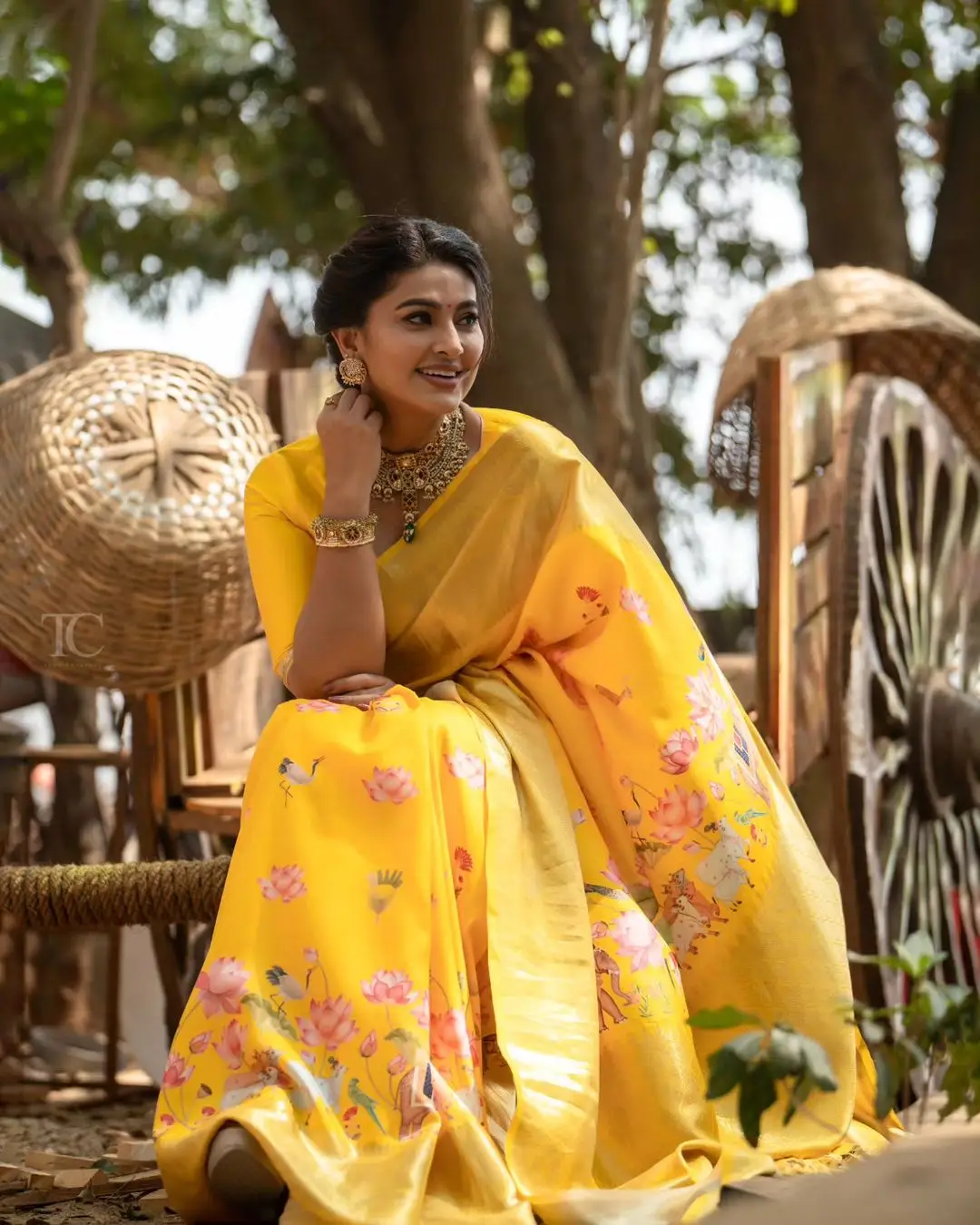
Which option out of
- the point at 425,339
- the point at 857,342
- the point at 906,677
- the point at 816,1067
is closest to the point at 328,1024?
the point at 816,1067

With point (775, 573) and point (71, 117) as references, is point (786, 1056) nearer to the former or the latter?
point (775, 573)

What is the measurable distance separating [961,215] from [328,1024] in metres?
4.62

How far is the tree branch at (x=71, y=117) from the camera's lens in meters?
4.52

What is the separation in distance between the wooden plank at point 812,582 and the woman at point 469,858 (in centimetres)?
88

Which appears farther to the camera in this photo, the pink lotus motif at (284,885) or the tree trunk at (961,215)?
the tree trunk at (961,215)

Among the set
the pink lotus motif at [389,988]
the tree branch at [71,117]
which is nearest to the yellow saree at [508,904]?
the pink lotus motif at [389,988]

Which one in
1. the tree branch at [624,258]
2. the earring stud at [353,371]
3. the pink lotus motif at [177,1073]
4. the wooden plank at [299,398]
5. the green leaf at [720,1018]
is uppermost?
the tree branch at [624,258]

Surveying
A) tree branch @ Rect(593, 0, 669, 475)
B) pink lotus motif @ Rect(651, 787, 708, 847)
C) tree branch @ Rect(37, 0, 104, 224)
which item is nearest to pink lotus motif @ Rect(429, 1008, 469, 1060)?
pink lotus motif @ Rect(651, 787, 708, 847)

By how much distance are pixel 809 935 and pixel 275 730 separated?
34.9 inches

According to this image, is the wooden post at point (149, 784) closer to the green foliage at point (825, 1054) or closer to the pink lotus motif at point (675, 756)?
the pink lotus motif at point (675, 756)

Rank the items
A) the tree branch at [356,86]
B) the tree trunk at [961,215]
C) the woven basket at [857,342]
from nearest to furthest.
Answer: the woven basket at [857,342]
the tree branch at [356,86]
the tree trunk at [961,215]

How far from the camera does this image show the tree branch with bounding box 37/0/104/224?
4.52 m

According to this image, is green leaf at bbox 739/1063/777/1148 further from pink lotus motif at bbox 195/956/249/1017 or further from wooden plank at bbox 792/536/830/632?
→ wooden plank at bbox 792/536/830/632

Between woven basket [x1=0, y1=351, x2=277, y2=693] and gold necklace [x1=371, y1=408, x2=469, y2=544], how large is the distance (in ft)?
3.20
